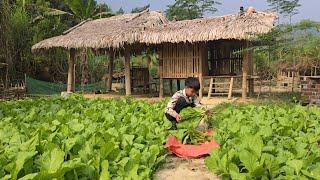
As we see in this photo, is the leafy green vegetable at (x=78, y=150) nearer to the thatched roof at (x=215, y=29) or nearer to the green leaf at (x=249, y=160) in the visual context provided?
the green leaf at (x=249, y=160)

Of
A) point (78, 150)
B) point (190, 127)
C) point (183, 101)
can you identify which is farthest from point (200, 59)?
point (78, 150)

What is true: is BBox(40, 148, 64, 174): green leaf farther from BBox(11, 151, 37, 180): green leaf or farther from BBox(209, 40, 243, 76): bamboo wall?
BBox(209, 40, 243, 76): bamboo wall

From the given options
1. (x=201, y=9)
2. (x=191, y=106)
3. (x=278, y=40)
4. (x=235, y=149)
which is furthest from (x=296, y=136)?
(x=201, y=9)

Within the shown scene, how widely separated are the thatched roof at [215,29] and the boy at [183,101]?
21.8 feet

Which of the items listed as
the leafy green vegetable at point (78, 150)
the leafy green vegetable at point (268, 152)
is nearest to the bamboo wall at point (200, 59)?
the leafy green vegetable at point (78, 150)

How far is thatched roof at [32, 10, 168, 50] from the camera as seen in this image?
1521 cm

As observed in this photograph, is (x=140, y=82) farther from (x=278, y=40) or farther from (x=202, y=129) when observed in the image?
(x=202, y=129)

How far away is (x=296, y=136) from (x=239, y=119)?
4.22ft

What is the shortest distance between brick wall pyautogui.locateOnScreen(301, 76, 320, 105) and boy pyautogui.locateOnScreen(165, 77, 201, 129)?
18.9ft

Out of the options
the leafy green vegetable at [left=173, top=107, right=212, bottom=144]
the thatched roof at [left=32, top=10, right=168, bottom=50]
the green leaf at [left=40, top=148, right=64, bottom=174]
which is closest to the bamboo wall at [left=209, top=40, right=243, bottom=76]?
the thatched roof at [left=32, top=10, right=168, bottom=50]

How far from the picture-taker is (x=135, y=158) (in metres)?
4.10

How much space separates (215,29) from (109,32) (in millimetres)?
4237

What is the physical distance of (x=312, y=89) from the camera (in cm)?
1185

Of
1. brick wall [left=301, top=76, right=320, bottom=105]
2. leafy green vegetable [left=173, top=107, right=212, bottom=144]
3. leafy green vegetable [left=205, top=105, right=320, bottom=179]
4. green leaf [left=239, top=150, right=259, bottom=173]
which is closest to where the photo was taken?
leafy green vegetable [left=205, top=105, right=320, bottom=179]
